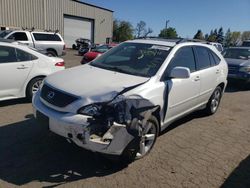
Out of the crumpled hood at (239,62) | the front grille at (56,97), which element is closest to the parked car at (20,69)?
the front grille at (56,97)

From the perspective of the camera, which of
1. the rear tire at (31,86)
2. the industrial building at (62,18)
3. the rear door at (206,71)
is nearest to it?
the rear door at (206,71)

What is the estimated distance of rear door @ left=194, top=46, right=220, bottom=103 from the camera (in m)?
5.40

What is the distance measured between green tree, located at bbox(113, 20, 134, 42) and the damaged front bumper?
67244 mm

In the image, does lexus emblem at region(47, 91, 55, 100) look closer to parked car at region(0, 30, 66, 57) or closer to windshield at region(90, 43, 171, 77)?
windshield at region(90, 43, 171, 77)

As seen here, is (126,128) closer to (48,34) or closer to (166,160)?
(166,160)

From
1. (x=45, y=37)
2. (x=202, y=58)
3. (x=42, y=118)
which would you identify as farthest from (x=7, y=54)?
(x=45, y=37)

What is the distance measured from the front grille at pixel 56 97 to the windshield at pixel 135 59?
46.1 inches

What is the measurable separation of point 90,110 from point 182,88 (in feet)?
6.39

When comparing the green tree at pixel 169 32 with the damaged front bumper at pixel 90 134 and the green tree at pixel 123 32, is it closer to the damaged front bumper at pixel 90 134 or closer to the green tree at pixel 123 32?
the green tree at pixel 123 32

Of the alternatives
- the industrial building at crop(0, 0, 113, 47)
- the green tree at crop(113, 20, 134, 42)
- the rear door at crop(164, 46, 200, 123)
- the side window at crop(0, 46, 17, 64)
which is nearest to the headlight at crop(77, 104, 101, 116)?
the rear door at crop(164, 46, 200, 123)

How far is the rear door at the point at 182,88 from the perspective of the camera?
436 cm

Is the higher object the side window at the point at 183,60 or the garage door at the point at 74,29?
the garage door at the point at 74,29

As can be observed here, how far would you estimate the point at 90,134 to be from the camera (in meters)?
3.24

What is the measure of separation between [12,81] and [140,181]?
13.2ft
